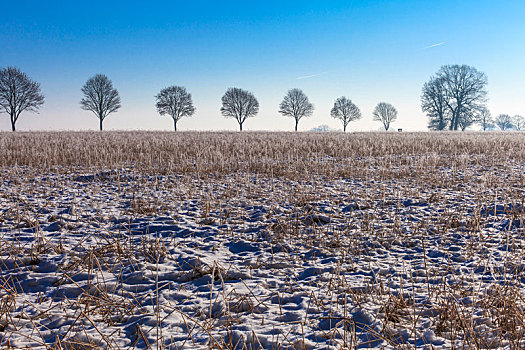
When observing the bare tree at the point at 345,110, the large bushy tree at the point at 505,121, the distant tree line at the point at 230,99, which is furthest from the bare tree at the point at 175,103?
the large bushy tree at the point at 505,121

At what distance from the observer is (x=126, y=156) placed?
12.1 metres

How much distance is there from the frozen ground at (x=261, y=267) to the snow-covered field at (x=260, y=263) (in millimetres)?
21

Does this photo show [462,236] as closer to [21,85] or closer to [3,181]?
[3,181]

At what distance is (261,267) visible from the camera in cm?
383

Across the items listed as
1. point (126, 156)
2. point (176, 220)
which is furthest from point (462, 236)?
point (126, 156)

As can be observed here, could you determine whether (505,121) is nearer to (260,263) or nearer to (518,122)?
(518,122)

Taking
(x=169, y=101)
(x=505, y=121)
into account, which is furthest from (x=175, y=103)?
(x=505, y=121)

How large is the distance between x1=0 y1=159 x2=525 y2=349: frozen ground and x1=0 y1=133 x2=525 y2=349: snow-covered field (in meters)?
0.02

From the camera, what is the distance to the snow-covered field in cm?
250

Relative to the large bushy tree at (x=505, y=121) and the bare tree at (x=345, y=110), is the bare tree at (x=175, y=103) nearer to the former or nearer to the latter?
the bare tree at (x=345, y=110)

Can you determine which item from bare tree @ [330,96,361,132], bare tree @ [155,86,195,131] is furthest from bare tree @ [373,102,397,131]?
bare tree @ [155,86,195,131]

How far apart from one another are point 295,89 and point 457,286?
70987mm

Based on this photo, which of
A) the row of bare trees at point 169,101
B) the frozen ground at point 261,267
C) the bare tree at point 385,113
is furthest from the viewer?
the bare tree at point 385,113

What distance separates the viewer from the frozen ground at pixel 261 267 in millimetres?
2490
